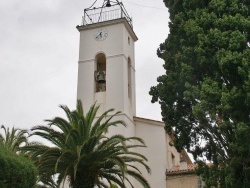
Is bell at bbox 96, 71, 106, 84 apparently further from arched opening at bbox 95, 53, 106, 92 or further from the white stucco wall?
the white stucco wall

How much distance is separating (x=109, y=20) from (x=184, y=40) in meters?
10.8

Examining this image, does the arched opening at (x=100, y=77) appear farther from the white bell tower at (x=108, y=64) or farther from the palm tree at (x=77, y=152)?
the palm tree at (x=77, y=152)

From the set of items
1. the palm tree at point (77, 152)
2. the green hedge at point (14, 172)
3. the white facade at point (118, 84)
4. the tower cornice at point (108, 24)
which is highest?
the tower cornice at point (108, 24)

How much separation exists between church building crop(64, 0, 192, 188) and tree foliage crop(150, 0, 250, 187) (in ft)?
22.9

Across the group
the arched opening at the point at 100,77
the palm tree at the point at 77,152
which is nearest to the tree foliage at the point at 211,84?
the palm tree at the point at 77,152

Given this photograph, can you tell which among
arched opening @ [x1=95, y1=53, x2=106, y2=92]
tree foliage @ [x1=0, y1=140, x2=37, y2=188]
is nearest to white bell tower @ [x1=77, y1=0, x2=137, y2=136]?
arched opening @ [x1=95, y1=53, x2=106, y2=92]

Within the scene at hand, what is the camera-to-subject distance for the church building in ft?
85.9

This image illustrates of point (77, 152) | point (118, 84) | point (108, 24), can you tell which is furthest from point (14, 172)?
point (108, 24)

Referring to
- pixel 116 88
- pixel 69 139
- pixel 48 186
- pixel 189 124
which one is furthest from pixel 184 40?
pixel 48 186

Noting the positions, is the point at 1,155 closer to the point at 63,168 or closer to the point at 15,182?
the point at 15,182

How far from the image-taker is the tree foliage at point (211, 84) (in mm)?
15688

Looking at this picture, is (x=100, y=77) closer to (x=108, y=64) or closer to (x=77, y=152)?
(x=108, y=64)

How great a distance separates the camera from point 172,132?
1988 centimetres

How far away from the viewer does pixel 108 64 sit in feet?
89.1
